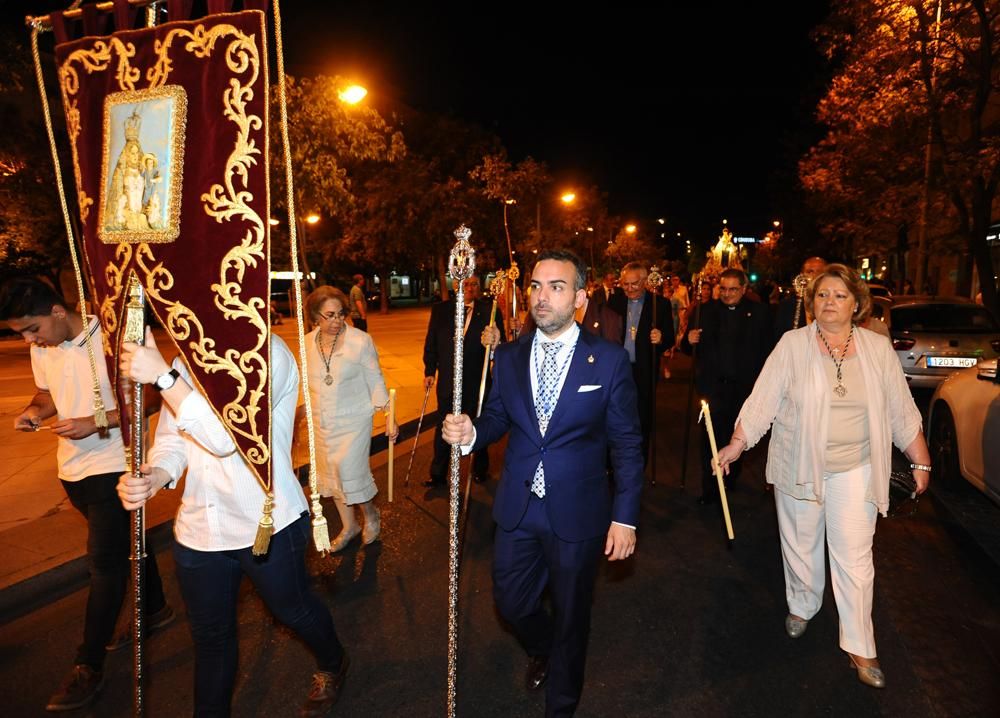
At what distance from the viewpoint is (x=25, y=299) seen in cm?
310

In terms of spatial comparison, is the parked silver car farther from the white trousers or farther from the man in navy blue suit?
the man in navy blue suit

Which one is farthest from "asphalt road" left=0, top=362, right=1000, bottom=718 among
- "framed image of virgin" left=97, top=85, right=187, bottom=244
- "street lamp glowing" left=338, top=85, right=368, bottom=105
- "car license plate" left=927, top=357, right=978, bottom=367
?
"street lamp glowing" left=338, top=85, right=368, bottom=105

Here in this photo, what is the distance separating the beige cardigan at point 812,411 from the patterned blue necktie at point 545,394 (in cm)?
137

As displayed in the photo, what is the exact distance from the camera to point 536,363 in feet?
9.71

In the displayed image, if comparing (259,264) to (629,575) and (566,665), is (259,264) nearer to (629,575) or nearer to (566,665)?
(566,665)

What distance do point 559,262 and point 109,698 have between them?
319 cm

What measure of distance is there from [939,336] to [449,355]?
791 centimetres

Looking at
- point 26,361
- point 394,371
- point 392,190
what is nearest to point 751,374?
point 394,371

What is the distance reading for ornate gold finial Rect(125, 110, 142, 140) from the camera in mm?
2150

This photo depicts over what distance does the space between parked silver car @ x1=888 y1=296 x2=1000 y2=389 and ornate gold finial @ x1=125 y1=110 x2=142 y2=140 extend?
10.2 m

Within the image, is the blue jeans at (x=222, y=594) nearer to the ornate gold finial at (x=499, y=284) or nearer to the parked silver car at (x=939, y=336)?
the ornate gold finial at (x=499, y=284)

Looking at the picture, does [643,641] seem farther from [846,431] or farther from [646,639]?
[846,431]

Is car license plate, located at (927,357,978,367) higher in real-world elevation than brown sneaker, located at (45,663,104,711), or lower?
higher

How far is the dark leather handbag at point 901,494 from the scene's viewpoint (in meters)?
5.62
